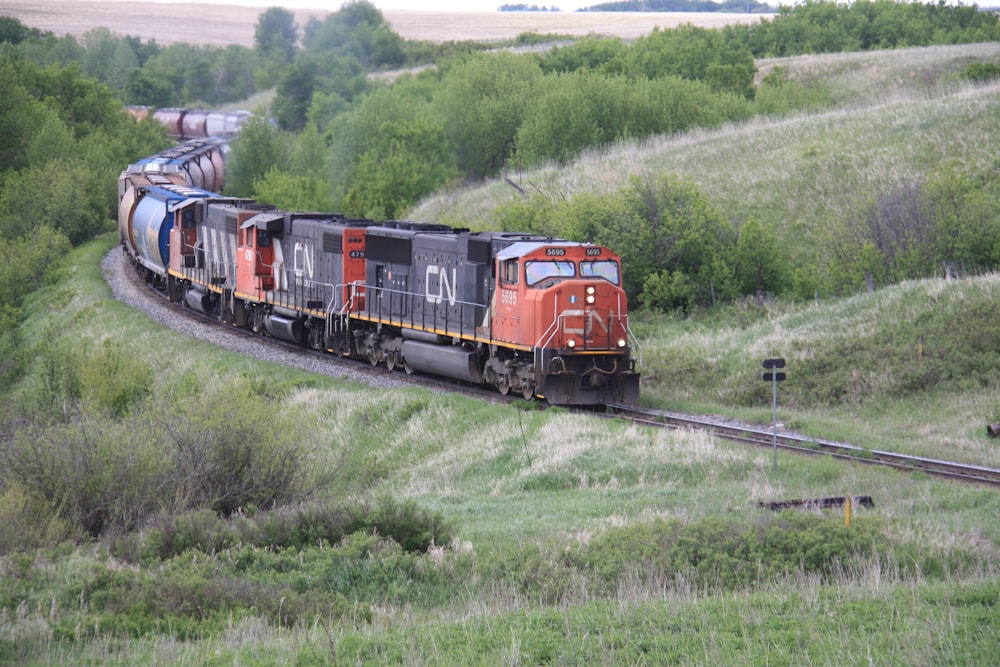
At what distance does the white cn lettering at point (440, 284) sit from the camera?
78.4ft

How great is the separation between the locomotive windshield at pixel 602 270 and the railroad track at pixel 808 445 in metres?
2.61

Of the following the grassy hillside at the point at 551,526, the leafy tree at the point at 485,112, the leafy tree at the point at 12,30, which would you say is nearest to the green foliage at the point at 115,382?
the grassy hillside at the point at 551,526

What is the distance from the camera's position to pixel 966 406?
20.9 m

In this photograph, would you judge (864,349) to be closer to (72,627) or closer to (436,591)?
(436,591)

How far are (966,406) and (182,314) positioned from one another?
25968mm

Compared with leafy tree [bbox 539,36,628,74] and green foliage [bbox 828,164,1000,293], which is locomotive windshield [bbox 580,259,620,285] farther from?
leafy tree [bbox 539,36,628,74]

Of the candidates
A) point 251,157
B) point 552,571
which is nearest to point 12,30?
point 251,157

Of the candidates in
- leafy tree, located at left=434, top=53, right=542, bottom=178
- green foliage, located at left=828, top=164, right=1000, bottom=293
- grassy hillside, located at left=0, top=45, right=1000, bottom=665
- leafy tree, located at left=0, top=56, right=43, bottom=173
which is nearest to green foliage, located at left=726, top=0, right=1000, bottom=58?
leafy tree, located at left=434, top=53, right=542, bottom=178

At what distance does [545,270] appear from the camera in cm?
2138

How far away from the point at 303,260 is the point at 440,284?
7.13 m

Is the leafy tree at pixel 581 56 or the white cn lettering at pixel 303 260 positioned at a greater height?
the leafy tree at pixel 581 56

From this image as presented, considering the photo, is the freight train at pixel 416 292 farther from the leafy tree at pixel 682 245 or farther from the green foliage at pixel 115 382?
the leafy tree at pixel 682 245

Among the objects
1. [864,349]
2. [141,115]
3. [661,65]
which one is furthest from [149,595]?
[141,115]

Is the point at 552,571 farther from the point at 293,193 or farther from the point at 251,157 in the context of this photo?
the point at 251,157
